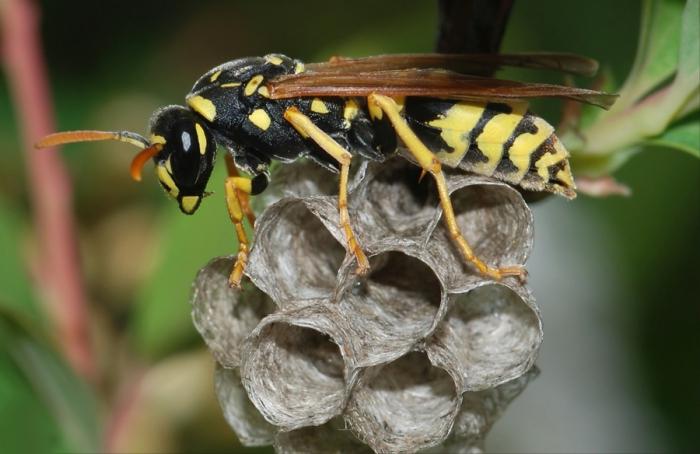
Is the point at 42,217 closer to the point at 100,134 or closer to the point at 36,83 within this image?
the point at 36,83

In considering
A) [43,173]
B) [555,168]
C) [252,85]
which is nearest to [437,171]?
[555,168]

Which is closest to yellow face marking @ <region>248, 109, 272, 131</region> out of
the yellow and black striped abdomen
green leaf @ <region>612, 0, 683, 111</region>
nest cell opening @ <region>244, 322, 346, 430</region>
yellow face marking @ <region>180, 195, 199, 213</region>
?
yellow face marking @ <region>180, 195, 199, 213</region>

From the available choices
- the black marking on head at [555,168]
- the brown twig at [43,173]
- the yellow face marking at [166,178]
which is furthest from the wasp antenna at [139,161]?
the brown twig at [43,173]

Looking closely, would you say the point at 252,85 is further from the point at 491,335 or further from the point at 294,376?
the point at 491,335

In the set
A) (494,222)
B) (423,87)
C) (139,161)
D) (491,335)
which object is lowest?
(491,335)

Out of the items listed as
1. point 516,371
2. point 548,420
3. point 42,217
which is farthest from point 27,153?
point 548,420

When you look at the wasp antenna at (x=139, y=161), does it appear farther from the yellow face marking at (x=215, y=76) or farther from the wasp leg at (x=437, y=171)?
the wasp leg at (x=437, y=171)

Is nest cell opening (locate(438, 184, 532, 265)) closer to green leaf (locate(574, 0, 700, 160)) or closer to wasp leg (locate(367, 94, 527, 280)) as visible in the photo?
wasp leg (locate(367, 94, 527, 280))
